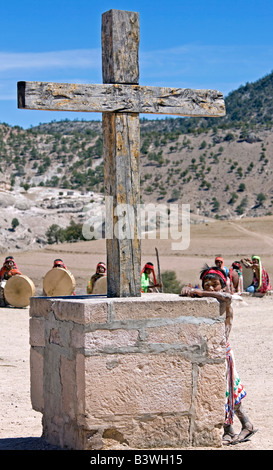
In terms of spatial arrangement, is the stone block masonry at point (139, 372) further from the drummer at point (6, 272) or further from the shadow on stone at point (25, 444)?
the drummer at point (6, 272)

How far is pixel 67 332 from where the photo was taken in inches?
185

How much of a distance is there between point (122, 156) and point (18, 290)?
11.1 meters

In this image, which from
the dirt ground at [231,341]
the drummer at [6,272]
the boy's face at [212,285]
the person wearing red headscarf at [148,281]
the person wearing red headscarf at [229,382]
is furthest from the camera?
the drummer at [6,272]

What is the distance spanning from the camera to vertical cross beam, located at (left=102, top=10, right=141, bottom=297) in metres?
4.91

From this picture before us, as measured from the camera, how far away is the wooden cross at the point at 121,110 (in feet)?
16.0

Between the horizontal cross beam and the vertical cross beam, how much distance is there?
0.27 ft

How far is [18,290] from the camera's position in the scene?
15.6 m

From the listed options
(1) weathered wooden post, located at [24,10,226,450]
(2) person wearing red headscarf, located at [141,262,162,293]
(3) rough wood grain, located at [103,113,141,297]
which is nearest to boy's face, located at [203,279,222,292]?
(1) weathered wooden post, located at [24,10,226,450]

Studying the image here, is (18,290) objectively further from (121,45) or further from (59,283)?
(121,45)

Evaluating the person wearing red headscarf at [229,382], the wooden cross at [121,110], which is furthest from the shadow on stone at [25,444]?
the person wearing red headscarf at [229,382]

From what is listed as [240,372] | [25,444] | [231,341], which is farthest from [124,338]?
[231,341]

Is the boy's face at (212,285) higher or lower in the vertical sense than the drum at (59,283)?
higher

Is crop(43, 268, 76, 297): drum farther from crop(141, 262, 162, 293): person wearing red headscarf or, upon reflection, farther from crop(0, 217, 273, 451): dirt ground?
crop(141, 262, 162, 293): person wearing red headscarf

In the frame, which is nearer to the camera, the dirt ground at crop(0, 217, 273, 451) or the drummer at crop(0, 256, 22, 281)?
the dirt ground at crop(0, 217, 273, 451)
